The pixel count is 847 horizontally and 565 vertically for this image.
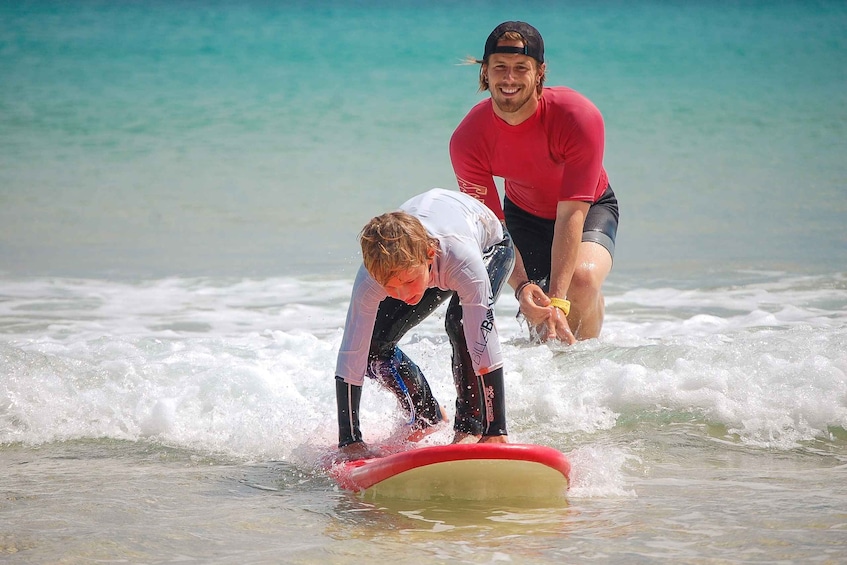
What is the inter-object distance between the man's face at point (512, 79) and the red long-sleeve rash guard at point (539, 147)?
5.3 inches

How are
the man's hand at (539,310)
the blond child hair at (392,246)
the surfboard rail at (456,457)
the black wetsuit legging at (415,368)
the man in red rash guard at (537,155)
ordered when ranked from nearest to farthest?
the blond child hair at (392,246), the surfboard rail at (456,457), the black wetsuit legging at (415,368), the man's hand at (539,310), the man in red rash guard at (537,155)

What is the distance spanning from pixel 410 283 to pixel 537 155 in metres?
1.83

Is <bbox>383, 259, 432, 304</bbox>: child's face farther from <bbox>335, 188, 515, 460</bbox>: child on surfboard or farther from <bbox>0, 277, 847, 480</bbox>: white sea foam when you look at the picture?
<bbox>0, 277, 847, 480</bbox>: white sea foam

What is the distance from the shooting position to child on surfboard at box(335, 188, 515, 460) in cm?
324

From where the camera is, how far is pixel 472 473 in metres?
3.35

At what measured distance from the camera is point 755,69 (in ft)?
68.6

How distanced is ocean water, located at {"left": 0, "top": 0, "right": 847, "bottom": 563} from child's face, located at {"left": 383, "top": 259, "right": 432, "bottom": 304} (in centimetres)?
73

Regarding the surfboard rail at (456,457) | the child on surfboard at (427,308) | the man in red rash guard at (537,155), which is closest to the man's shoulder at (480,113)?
the man in red rash guard at (537,155)

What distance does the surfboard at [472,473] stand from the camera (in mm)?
3301

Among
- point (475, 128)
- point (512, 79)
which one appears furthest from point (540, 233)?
point (512, 79)

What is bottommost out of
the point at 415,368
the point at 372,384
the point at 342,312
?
the point at 372,384

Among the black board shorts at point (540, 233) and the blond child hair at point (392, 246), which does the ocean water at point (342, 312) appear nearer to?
the black board shorts at point (540, 233)

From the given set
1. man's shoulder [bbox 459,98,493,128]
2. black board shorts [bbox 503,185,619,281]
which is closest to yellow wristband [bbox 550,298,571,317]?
black board shorts [bbox 503,185,619,281]

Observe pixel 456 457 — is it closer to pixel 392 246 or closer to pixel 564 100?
pixel 392 246
